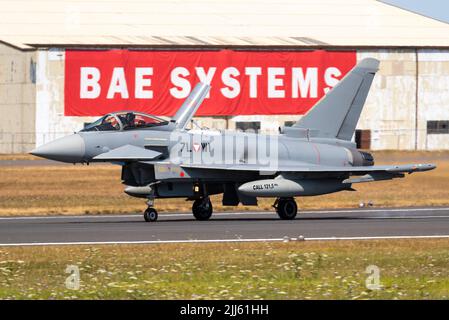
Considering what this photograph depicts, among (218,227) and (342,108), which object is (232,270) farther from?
(342,108)

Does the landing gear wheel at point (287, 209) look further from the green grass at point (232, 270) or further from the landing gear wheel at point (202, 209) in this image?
the green grass at point (232, 270)

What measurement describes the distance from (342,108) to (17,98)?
3609 cm

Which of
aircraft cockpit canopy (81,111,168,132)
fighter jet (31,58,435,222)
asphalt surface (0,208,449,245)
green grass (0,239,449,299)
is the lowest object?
asphalt surface (0,208,449,245)

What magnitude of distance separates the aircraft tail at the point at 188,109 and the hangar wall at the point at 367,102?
32.9 m

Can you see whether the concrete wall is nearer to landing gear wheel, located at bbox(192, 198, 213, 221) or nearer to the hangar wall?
the hangar wall

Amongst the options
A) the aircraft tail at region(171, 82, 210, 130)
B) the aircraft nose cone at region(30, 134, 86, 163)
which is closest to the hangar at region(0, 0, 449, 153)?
the aircraft tail at region(171, 82, 210, 130)

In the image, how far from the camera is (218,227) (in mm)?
24422

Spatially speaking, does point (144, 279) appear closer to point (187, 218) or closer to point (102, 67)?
point (187, 218)

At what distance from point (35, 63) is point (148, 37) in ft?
24.9

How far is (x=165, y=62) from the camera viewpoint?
204ft

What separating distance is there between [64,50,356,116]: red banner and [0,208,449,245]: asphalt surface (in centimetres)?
3174

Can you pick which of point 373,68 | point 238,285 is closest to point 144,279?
point 238,285

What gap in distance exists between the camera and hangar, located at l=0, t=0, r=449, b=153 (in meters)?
61.3

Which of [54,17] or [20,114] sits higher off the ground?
[54,17]
